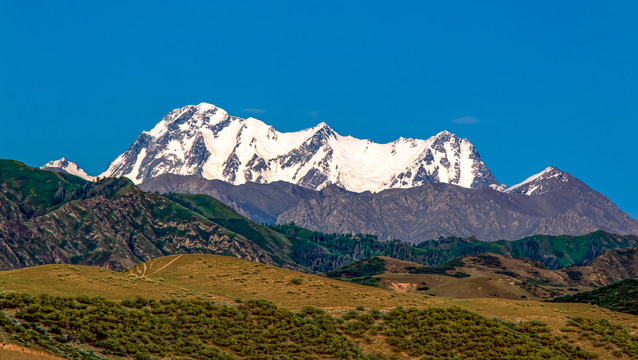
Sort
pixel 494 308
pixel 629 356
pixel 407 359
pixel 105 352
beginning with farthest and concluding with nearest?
pixel 494 308
pixel 629 356
pixel 407 359
pixel 105 352

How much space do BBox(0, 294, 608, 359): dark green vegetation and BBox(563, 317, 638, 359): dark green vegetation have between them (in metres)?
1.61

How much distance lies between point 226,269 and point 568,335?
53.4m

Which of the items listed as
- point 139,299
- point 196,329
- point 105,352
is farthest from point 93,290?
point 105,352

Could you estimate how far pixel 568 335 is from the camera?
82.1 meters

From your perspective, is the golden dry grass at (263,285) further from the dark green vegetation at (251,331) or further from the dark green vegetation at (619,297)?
the dark green vegetation at (619,297)

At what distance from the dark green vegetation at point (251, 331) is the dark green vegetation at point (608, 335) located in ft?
5.29

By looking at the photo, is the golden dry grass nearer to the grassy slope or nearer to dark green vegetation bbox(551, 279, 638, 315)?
the grassy slope

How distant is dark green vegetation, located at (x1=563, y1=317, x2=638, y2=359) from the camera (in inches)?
3066

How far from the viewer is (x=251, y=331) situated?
72.6 meters

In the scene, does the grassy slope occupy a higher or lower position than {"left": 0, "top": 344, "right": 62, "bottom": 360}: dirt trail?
higher

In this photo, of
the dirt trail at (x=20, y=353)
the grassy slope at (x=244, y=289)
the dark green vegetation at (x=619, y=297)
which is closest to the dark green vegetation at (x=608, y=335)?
the grassy slope at (x=244, y=289)

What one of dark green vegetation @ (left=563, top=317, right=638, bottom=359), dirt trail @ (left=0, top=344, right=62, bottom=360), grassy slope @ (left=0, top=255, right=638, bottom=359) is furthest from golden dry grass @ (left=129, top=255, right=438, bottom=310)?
dirt trail @ (left=0, top=344, right=62, bottom=360)

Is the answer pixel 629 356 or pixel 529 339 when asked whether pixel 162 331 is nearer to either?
pixel 529 339

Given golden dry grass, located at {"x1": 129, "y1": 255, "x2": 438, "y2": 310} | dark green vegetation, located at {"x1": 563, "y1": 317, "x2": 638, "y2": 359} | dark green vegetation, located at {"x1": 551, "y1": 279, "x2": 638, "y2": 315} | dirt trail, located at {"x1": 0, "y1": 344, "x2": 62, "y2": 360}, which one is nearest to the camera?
dirt trail, located at {"x1": 0, "y1": 344, "x2": 62, "y2": 360}
